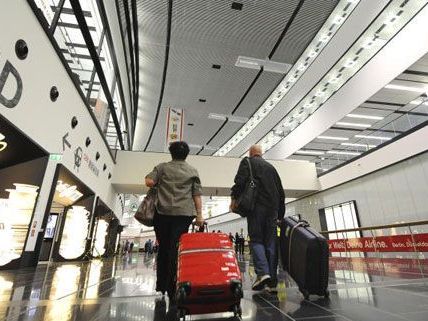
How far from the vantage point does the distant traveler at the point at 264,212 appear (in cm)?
242

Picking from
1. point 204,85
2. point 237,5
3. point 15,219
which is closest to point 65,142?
point 15,219

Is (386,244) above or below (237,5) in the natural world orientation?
below

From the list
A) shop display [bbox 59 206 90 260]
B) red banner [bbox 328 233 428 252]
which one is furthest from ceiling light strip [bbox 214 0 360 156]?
shop display [bbox 59 206 90 260]

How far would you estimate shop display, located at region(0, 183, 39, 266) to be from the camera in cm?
379

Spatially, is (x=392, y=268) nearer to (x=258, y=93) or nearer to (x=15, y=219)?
(x=15, y=219)

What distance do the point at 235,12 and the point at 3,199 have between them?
25.5 ft

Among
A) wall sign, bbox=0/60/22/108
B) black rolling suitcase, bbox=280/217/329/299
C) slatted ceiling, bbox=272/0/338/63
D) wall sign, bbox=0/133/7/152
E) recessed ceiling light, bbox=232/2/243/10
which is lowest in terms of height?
black rolling suitcase, bbox=280/217/329/299

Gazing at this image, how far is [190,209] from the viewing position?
6.91 feet

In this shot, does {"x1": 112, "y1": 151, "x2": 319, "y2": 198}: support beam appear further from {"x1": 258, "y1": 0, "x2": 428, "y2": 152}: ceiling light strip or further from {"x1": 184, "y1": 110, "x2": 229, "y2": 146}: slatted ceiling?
{"x1": 184, "y1": 110, "x2": 229, "y2": 146}: slatted ceiling

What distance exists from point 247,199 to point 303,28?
8.58 m

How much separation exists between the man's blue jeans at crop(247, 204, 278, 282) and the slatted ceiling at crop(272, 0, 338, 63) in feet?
26.1

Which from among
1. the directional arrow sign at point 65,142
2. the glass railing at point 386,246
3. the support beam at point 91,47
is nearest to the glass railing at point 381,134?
the glass railing at point 386,246

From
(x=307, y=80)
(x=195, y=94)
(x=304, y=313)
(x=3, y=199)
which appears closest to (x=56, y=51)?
(x=3, y=199)

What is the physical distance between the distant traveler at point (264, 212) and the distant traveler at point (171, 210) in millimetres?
519
